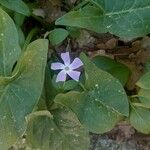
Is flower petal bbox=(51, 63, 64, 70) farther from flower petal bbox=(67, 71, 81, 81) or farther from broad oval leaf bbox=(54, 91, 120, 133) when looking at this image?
broad oval leaf bbox=(54, 91, 120, 133)

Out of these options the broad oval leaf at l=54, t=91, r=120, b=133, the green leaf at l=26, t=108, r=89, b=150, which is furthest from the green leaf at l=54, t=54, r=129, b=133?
the green leaf at l=26, t=108, r=89, b=150

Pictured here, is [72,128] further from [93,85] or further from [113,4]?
[113,4]

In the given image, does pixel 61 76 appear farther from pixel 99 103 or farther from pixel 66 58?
pixel 99 103

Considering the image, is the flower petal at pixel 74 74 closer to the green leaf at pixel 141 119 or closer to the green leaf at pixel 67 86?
the green leaf at pixel 67 86

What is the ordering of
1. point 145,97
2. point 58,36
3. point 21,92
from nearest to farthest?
point 21,92, point 145,97, point 58,36

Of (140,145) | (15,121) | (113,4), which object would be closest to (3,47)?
(15,121)

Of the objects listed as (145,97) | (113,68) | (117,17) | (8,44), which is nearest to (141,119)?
(145,97)
